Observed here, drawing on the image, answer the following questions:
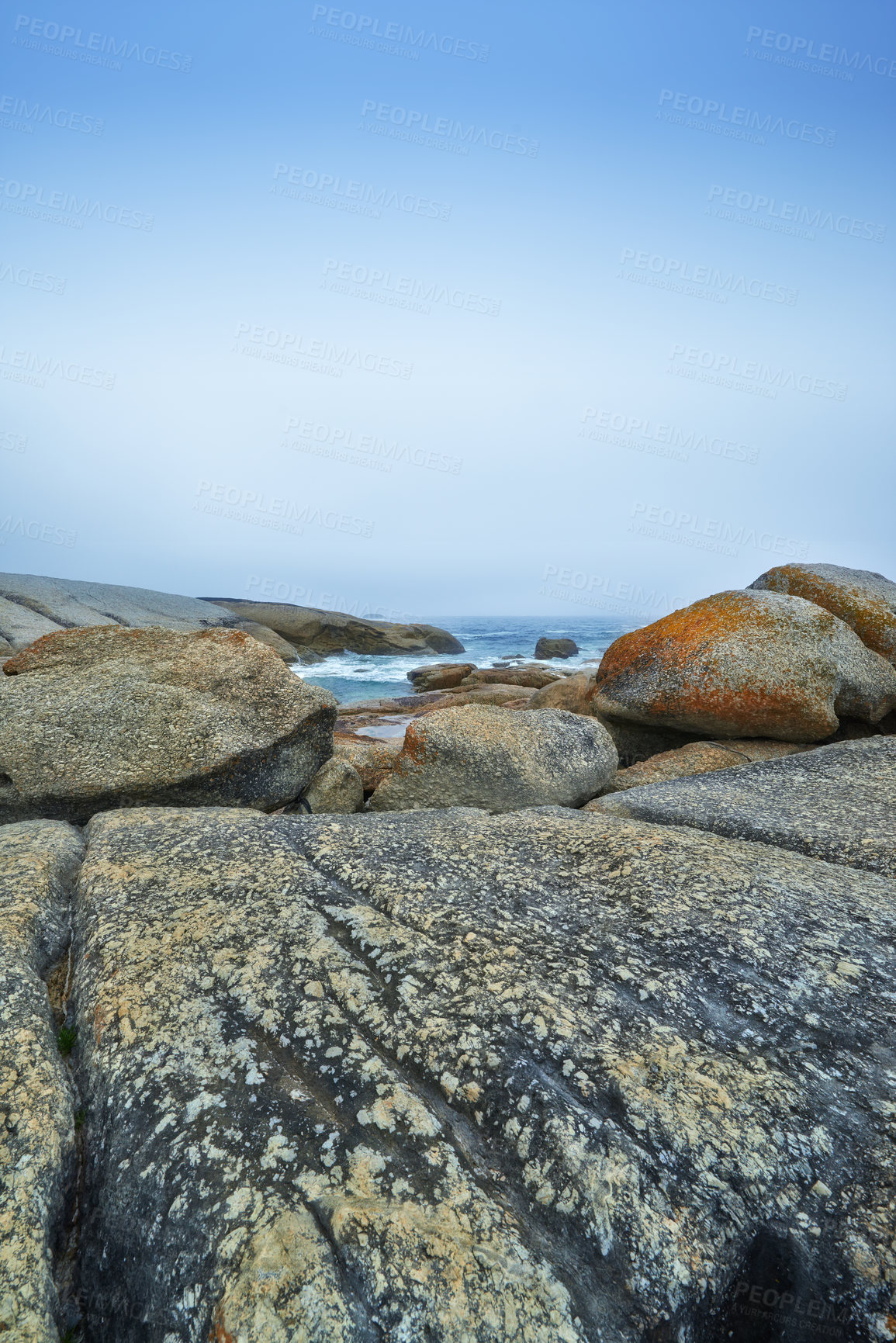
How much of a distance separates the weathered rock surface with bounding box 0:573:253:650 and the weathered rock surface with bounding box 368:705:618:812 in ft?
41.4

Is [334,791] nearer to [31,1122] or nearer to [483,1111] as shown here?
[31,1122]

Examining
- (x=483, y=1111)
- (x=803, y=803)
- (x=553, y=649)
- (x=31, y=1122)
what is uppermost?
(x=803, y=803)

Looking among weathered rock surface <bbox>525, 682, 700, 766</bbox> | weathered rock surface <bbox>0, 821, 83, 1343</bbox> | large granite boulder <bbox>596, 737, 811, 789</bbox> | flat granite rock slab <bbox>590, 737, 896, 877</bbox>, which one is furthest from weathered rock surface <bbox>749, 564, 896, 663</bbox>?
weathered rock surface <bbox>0, 821, 83, 1343</bbox>

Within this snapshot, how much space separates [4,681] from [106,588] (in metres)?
27.9

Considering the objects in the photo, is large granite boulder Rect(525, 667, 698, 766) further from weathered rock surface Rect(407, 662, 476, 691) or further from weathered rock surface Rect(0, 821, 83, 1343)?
weathered rock surface Rect(407, 662, 476, 691)

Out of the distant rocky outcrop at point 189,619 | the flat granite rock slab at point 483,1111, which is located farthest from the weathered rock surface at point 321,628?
the flat granite rock slab at point 483,1111

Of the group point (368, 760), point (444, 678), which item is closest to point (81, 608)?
point (444, 678)

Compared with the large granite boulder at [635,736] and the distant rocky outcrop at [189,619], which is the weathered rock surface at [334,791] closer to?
the distant rocky outcrop at [189,619]

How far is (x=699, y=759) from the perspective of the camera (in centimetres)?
802

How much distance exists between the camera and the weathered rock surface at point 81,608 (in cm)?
2114

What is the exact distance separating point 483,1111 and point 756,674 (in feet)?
23.0

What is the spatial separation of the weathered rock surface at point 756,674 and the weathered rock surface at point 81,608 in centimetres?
1308

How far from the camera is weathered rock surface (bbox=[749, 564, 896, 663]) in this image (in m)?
9.21

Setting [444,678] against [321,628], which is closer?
[444,678]
